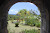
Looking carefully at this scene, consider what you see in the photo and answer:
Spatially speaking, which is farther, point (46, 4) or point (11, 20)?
point (11, 20)

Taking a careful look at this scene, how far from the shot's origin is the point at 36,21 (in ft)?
30.5

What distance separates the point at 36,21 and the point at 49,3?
716 centimetres

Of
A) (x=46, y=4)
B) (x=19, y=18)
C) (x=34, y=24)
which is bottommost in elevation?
(x=34, y=24)

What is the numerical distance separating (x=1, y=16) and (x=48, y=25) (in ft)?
5.77

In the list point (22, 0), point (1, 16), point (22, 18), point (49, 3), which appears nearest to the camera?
point (49, 3)

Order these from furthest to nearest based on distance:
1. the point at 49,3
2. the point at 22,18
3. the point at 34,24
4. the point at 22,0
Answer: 1. the point at 22,18
2. the point at 34,24
3. the point at 22,0
4. the point at 49,3

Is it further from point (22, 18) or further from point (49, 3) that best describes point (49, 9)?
point (22, 18)

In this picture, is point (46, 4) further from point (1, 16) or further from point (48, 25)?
point (1, 16)

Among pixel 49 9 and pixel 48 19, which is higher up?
pixel 49 9

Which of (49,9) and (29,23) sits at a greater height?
(49,9)

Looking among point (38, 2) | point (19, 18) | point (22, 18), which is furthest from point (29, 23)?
point (38, 2)

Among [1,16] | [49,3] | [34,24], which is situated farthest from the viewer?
[34,24]

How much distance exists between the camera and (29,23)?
9805mm

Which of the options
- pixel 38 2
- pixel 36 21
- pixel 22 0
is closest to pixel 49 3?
pixel 38 2
